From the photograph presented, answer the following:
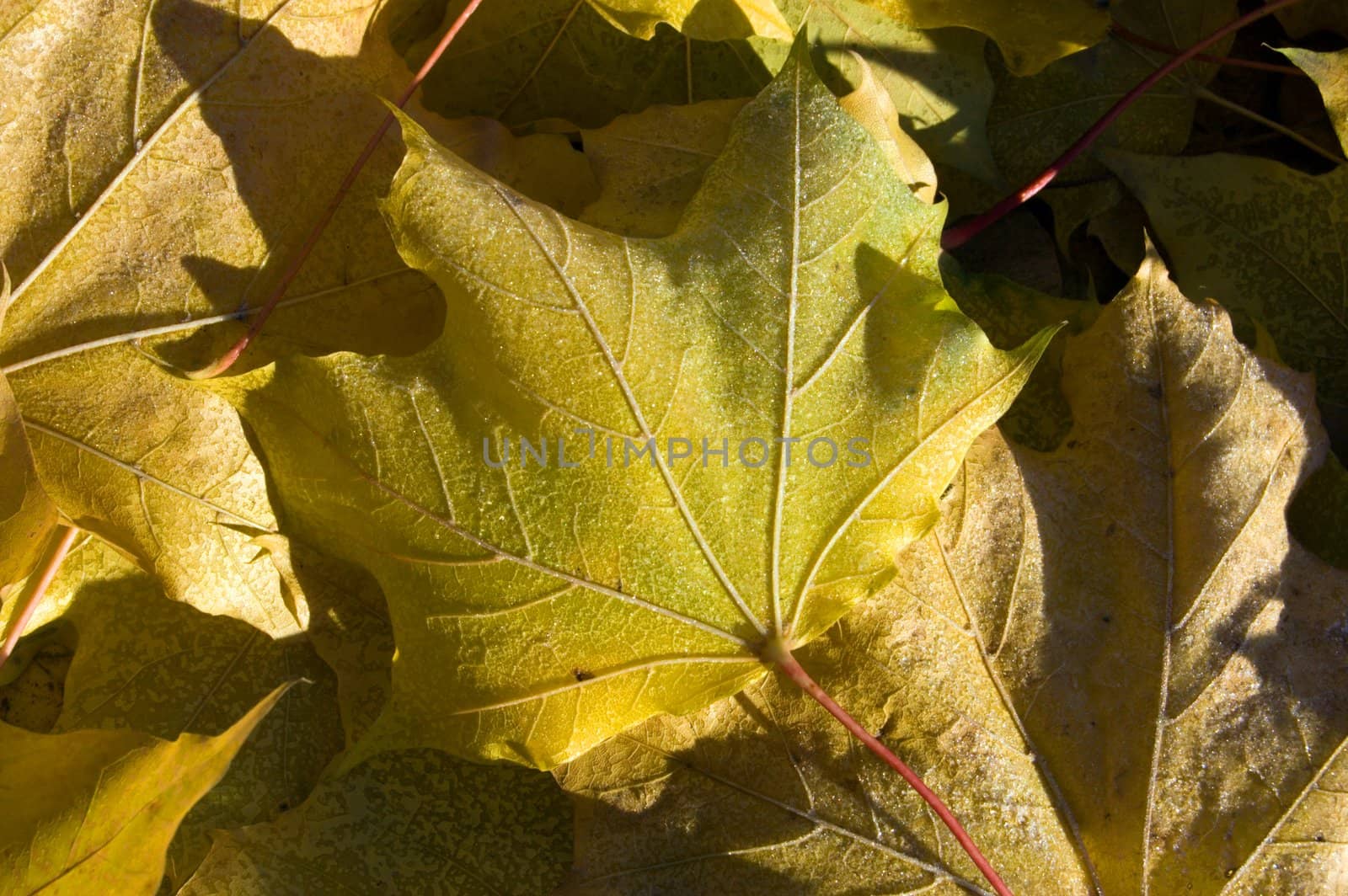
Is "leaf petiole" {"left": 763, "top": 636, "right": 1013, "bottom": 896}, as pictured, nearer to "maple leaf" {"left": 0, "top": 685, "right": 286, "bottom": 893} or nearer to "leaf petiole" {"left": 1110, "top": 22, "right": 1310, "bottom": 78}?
"maple leaf" {"left": 0, "top": 685, "right": 286, "bottom": 893}

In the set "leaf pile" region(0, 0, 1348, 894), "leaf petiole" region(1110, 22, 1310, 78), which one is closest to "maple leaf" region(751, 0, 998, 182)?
"leaf pile" region(0, 0, 1348, 894)

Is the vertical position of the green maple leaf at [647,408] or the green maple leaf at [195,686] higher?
the green maple leaf at [647,408]

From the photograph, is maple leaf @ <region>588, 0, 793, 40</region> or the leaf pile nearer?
the leaf pile

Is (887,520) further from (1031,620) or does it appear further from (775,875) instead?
(775,875)

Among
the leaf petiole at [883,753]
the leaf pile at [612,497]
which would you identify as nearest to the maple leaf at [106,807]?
the leaf pile at [612,497]

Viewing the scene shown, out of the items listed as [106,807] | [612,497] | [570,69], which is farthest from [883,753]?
[570,69]

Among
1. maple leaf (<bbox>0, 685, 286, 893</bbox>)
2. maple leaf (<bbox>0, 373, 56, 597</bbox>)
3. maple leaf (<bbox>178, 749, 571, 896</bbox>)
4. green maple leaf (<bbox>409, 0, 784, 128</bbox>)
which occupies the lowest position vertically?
maple leaf (<bbox>178, 749, 571, 896</bbox>)

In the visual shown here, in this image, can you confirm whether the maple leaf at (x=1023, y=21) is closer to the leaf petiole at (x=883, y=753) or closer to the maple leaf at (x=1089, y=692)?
the maple leaf at (x=1089, y=692)

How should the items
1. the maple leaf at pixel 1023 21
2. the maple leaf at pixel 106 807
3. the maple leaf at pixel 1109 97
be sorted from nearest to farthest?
the maple leaf at pixel 106 807 < the maple leaf at pixel 1023 21 < the maple leaf at pixel 1109 97

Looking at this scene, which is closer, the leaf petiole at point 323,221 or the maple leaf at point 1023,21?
the leaf petiole at point 323,221
